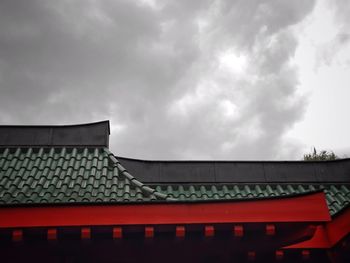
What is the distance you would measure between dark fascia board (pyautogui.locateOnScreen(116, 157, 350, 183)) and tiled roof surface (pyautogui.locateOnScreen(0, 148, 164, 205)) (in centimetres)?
161

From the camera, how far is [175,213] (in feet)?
15.5

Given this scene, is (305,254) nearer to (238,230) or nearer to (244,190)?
(238,230)

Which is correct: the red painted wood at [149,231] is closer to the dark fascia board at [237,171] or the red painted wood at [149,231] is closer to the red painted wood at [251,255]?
the red painted wood at [251,255]

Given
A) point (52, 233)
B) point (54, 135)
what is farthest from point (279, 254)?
point (54, 135)

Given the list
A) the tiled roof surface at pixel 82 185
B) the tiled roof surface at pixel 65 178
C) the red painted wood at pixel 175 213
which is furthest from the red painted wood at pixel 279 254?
the tiled roof surface at pixel 65 178

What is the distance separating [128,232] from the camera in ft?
15.7

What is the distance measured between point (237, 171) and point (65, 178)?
403cm

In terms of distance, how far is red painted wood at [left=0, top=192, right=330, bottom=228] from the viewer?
15.1ft

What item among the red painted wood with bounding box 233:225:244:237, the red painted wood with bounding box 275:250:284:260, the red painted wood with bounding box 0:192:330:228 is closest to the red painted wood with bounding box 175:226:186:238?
the red painted wood with bounding box 0:192:330:228

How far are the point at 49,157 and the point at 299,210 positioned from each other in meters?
4.36

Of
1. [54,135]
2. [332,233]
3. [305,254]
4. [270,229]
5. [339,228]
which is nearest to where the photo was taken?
[270,229]

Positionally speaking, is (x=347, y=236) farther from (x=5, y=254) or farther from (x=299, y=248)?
(x=5, y=254)

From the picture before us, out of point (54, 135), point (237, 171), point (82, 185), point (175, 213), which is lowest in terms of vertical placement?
point (175, 213)

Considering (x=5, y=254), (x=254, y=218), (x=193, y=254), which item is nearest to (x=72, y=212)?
(x=5, y=254)
